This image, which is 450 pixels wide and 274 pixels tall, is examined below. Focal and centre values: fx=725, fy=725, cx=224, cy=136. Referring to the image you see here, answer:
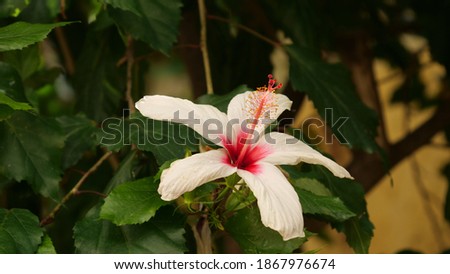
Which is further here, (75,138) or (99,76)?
(99,76)

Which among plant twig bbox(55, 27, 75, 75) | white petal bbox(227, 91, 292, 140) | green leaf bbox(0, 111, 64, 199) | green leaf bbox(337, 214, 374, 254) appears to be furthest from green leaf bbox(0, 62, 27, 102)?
plant twig bbox(55, 27, 75, 75)

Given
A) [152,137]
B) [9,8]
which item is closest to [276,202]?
[152,137]

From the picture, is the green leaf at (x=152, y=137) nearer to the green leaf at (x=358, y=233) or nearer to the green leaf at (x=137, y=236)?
the green leaf at (x=137, y=236)

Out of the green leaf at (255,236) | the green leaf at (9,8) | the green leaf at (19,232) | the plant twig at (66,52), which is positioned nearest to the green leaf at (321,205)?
the green leaf at (255,236)

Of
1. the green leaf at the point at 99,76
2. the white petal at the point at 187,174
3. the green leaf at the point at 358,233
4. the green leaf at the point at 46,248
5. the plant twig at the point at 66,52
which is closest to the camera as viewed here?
the white petal at the point at 187,174

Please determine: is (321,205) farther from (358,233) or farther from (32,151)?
(32,151)
